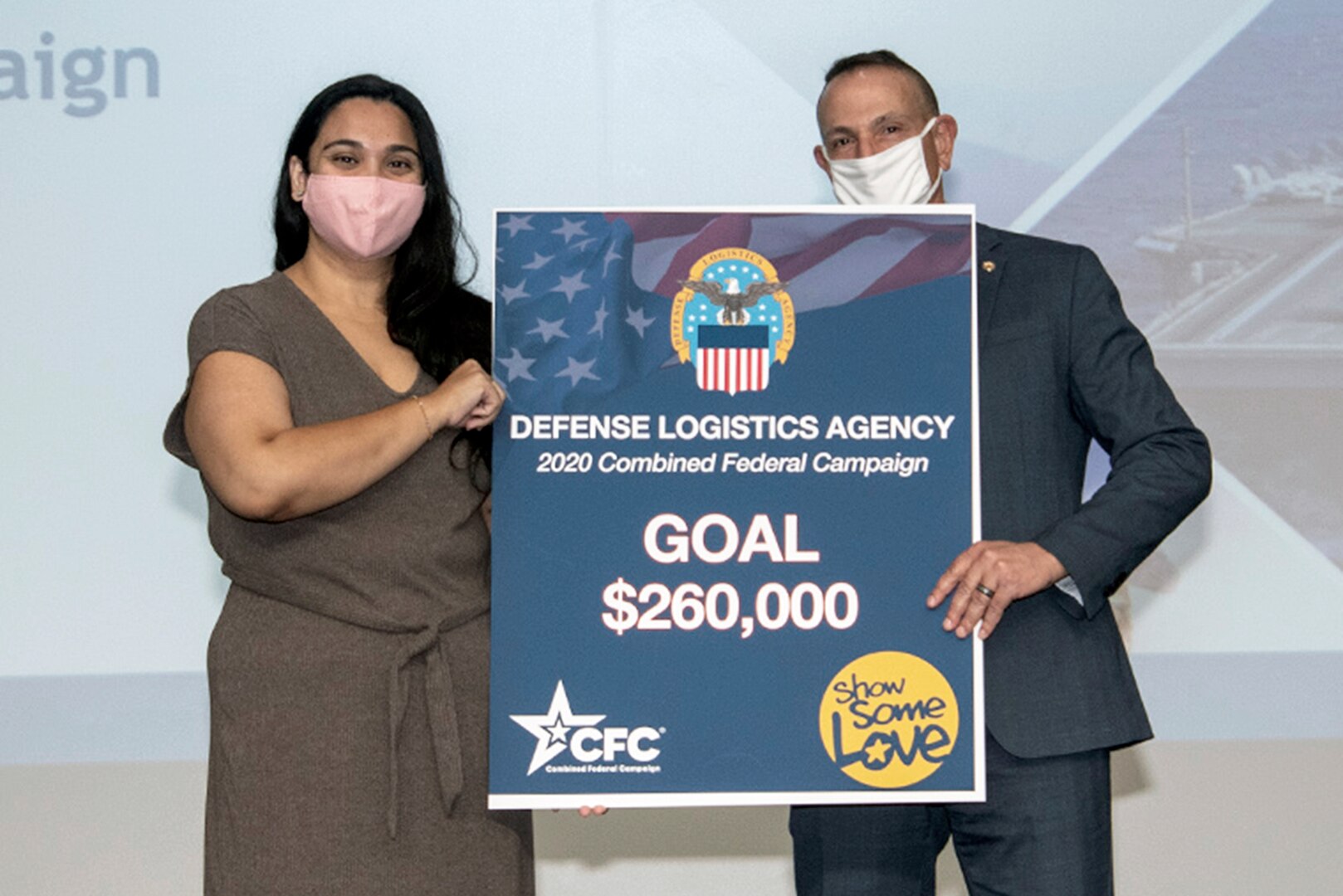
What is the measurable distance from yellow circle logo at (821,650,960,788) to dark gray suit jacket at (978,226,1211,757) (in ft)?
0.26

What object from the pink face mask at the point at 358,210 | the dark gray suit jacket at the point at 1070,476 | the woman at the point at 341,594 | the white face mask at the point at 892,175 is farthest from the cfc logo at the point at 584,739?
the white face mask at the point at 892,175

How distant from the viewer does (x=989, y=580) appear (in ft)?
6.15

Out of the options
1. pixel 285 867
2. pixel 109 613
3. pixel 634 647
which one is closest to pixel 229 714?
pixel 285 867

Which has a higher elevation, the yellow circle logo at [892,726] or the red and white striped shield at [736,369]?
the red and white striped shield at [736,369]

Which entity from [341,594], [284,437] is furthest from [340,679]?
[284,437]

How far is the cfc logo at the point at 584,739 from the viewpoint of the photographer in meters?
1.91

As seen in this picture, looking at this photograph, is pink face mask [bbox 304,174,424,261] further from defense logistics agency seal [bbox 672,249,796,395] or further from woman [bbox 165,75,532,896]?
defense logistics agency seal [bbox 672,249,796,395]

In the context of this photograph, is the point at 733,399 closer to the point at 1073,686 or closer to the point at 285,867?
the point at 1073,686

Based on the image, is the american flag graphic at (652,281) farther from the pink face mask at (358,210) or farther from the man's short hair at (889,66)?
the man's short hair at (889,66)

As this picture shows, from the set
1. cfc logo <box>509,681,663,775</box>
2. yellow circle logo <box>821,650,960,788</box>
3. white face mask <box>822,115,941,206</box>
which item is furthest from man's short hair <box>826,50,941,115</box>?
cfc logo <box>509,681,663,775</box>

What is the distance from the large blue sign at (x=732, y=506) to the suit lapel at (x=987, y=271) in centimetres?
Answer: 7

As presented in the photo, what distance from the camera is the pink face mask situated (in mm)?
1980

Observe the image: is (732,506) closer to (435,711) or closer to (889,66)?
(435,711)

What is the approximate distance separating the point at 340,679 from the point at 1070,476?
0.99 meters
